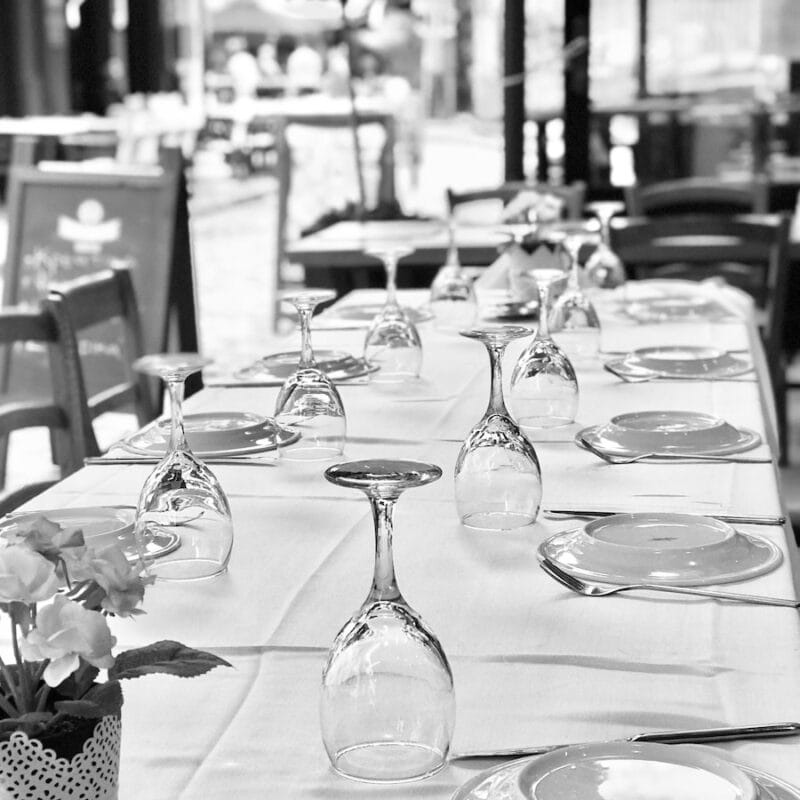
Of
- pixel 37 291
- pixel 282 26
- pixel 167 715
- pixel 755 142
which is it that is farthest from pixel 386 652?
pixel 282 26

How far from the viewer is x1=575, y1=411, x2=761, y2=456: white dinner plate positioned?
1822mm

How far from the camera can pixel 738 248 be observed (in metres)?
3.94

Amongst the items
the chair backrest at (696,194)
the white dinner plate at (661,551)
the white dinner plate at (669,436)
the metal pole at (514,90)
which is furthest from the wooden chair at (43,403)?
the metal pole at (514,90)

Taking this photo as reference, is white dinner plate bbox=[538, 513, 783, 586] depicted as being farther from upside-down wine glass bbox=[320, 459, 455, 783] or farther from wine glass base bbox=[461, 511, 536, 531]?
upside-down wine glass bbox=[320, 459, 455, 783]

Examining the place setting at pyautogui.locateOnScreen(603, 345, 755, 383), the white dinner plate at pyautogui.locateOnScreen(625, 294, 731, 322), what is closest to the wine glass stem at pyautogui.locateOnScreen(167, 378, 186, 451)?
the place setting at pyautogui.locateOnScreen(603, 345, 755, 383)

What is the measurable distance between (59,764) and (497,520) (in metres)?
0.78

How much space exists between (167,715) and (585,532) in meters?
0.51

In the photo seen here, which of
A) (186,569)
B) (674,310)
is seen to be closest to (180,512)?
(186,569)

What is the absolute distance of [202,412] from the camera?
211 centimetres

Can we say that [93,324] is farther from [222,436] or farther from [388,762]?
[388,762]

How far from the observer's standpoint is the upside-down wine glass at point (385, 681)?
920 millimetres

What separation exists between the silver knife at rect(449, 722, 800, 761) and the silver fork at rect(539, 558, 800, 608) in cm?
27

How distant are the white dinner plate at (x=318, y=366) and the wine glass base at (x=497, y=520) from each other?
88 cm

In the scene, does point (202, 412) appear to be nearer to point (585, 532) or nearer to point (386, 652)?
point (585, 532)
